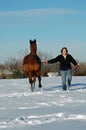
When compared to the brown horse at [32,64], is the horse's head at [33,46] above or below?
above

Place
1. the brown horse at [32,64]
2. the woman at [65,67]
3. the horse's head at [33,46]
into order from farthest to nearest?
the brown horse at [32,64]
the horse's head at [33,46]
the woman at [65,67]

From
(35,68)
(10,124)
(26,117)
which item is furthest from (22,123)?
(35,68)

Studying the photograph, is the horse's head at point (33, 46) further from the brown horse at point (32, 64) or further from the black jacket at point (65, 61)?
the black jacket at point (65, 61)

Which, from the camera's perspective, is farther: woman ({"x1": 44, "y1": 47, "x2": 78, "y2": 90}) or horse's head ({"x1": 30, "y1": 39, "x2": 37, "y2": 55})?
horse's head ({"x1": 30, "y1": 39, "x2": 37, "y2": 55})

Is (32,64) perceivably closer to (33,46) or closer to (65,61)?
(33,46)

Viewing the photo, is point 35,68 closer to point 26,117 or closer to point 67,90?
point 67,90

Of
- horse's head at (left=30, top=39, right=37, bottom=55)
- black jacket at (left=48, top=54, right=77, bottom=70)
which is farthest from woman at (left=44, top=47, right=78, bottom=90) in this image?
horse's head at (left=30, top=39, right=37, bottom=55)

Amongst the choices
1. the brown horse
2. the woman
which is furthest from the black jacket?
the brown horse

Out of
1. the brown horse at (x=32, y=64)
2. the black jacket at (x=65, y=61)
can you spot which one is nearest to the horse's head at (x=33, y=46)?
the brown horse at (x=32, y=64)

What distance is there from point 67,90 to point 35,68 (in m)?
1.78

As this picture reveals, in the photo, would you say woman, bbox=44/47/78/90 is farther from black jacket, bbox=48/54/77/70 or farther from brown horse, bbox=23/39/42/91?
brown horse, bbox=23/39/42/91

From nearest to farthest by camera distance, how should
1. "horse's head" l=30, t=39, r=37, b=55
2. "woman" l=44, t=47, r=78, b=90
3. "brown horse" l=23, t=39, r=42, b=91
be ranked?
1. "woman" l=44, t=47, r=78, b=90
2. "horse's head" l=30, t=39, r=37, b=55
3. "brown horse" l=23, t=39, r=42, b=91

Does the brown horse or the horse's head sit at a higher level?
the horse's head

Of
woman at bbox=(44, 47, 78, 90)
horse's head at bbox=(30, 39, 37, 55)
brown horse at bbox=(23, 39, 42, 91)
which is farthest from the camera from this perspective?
brown horse at bbox=(23, 39, 42, 91)
